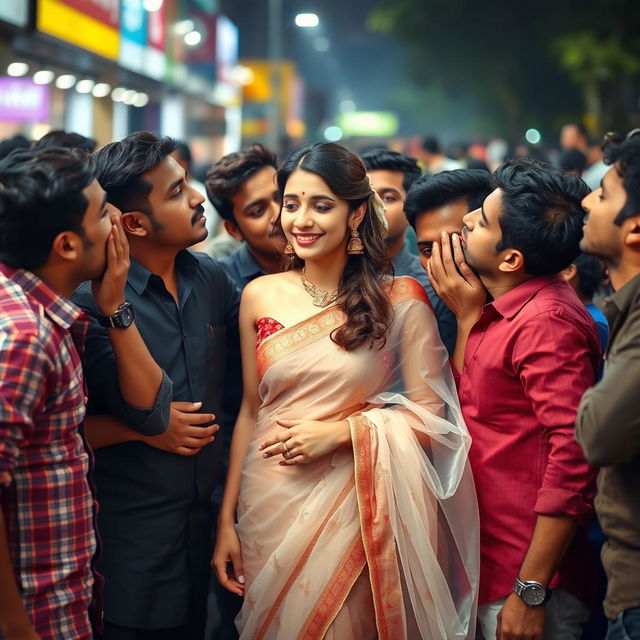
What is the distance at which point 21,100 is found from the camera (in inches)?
390

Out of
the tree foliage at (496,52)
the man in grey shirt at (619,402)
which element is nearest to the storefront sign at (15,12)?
the man in grey shirt at (619,402)

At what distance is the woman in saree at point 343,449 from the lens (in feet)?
9.34

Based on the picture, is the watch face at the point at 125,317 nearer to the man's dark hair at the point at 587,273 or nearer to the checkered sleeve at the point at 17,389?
the checkered sleeve at the point at 17,389

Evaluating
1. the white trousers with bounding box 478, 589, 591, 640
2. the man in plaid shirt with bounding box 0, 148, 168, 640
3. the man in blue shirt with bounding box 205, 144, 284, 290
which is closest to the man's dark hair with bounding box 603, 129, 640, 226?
the white trousers with bounding box 478, 589, 591, 640

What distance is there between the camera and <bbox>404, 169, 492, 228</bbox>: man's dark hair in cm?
355

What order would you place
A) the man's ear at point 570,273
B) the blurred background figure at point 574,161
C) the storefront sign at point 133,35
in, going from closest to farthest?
the man's ear at point 570,273, the blurred background figure at point 574,161, the storefront sign at point 133,35

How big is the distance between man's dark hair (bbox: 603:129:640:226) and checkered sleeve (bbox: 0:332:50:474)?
1489 millimetres

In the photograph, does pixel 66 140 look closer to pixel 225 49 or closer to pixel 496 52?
pixel 225 49

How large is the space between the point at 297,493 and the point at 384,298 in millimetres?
715

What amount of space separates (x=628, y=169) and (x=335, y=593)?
1.53 metres

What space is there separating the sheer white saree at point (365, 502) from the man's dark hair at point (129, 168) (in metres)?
0.66

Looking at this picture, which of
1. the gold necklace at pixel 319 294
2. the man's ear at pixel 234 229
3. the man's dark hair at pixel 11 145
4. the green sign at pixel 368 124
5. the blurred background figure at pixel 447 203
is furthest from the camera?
the green sign at pixel 368 124

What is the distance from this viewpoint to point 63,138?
481 cm

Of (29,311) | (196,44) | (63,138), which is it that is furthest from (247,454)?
(196,44)
